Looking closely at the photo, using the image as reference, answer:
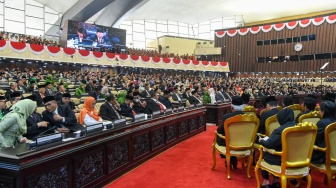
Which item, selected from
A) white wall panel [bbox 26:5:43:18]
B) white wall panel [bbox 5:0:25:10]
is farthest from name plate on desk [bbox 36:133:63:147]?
white wall panel [bbox 26:5:43:18]

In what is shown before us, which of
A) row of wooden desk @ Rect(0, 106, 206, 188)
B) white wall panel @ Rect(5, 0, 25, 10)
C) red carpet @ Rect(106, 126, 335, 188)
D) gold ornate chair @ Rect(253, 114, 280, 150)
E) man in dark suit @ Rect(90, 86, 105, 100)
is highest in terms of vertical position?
white wall panel @ Rect(5, 0, 25, 10)

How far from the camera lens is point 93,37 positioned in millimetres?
18281

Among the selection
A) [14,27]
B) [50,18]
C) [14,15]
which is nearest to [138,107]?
[14,27]

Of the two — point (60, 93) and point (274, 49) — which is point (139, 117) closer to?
point (60, 93)

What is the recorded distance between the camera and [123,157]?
3.96 m

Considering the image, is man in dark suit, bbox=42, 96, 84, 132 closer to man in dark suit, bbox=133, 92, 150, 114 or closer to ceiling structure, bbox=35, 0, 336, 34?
man in dark suit, bbox=133, 92, 150, 114

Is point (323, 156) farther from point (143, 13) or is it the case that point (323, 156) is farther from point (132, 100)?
point (143, 13)

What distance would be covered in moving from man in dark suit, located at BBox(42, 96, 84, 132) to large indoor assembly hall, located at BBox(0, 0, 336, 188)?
0.02m

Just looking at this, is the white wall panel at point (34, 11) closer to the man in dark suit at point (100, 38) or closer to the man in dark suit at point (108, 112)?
the man in dark suit at point (100, 38)

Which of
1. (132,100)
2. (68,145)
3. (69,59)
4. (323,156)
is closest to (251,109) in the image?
(323,156)

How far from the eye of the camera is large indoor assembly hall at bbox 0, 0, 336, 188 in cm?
285

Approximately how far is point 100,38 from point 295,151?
17440 mm

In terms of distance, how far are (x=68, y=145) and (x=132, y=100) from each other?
3.07m

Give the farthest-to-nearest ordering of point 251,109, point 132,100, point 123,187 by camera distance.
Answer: point 132,100
point 251,109
point 123,187
